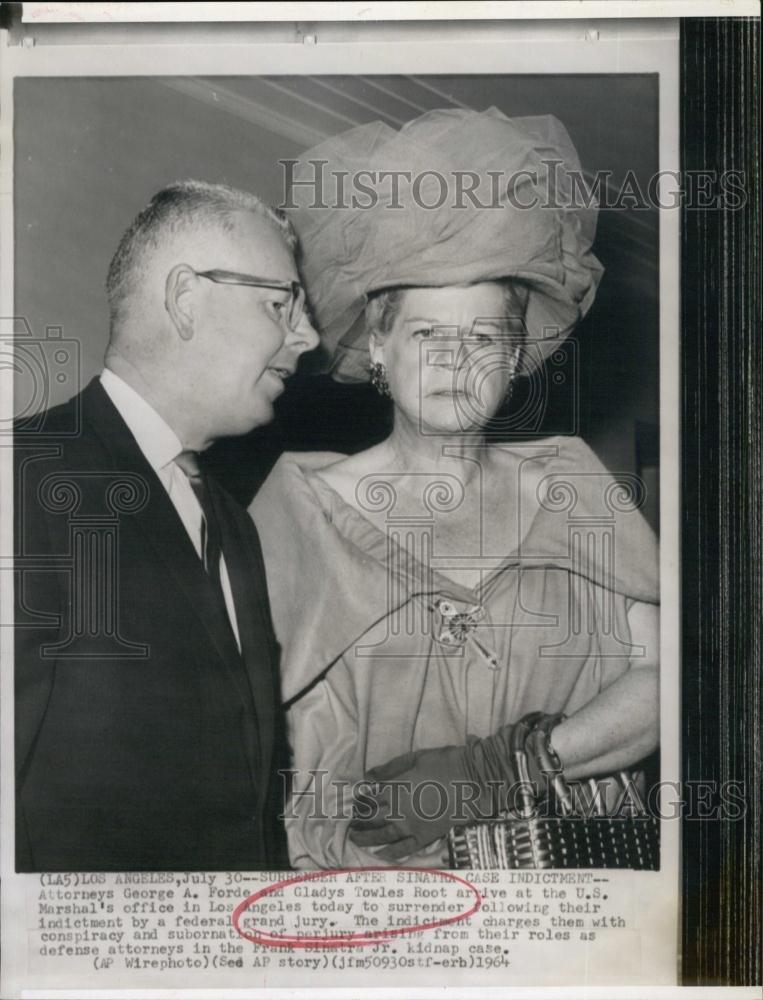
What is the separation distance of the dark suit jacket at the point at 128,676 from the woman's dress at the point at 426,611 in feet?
0.22

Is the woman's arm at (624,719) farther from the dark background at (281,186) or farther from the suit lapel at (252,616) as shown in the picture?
the suit lapel at (252,616)

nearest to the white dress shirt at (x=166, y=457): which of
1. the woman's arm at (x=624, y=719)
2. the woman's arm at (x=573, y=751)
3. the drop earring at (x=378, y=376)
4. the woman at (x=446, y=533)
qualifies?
the woman at (x=446, y=533)

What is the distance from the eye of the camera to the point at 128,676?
171 cm

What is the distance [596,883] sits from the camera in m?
1.73

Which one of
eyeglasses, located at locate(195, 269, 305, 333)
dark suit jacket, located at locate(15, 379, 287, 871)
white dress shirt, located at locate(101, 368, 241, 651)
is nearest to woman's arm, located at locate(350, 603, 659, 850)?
dark suit jacket, located at locate(15, 379, 287, 871)

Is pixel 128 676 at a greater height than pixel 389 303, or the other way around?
pixel 389 303

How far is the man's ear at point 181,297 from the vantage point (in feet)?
5.62

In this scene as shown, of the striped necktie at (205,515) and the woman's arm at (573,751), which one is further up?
the striped necktie at (205,515)

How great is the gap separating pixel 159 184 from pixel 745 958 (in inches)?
73.0

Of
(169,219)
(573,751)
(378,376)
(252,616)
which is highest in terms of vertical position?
(169,219)

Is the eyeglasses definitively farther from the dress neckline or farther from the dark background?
the dress neckline

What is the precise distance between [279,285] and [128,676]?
0.79m

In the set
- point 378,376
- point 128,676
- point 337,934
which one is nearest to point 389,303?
point 378,376

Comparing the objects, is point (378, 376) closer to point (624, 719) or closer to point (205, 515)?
point (205, 515)
